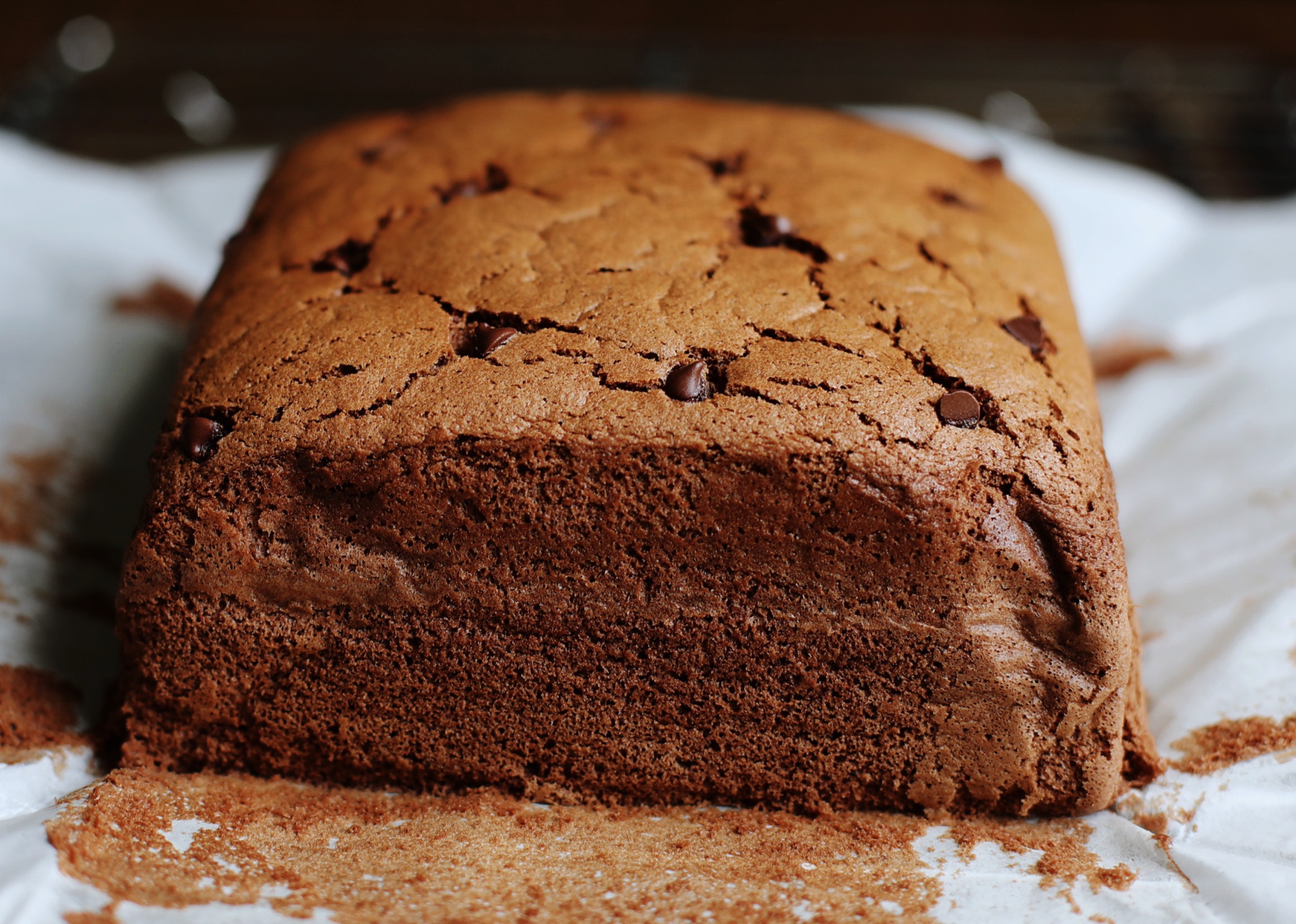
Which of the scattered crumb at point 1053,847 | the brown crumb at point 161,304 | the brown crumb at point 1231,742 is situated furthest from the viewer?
the brown crumb at point 161,304

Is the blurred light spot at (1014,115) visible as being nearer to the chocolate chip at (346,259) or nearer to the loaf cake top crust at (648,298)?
the loaf cake top crust at (648,298)

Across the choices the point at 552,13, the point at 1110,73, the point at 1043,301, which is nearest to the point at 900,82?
the point at 1110,73

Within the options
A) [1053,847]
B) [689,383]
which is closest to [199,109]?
[689,383]

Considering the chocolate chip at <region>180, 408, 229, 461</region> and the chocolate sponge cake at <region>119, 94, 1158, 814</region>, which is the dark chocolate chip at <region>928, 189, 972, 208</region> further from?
the chocolate chip at <region>180, 408, 229, 461</region>

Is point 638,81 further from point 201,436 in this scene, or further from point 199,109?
point 201,436

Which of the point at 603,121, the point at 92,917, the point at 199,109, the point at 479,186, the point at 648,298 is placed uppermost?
the point at 199,109

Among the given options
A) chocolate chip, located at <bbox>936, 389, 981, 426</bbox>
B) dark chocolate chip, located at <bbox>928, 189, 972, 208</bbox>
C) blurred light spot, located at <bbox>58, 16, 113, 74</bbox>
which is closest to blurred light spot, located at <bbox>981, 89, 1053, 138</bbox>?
dark chocolate chip, located at <bbox>928, 189, 972, 208</bbox>

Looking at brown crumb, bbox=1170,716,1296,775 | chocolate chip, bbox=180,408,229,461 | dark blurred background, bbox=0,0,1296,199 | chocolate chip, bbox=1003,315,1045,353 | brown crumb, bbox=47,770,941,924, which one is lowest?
brown crumb, bbox=47,770,941,924

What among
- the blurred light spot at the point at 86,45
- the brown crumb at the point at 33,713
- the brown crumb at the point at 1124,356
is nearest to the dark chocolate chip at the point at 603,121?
the brown crumb at the point at 1124,356
